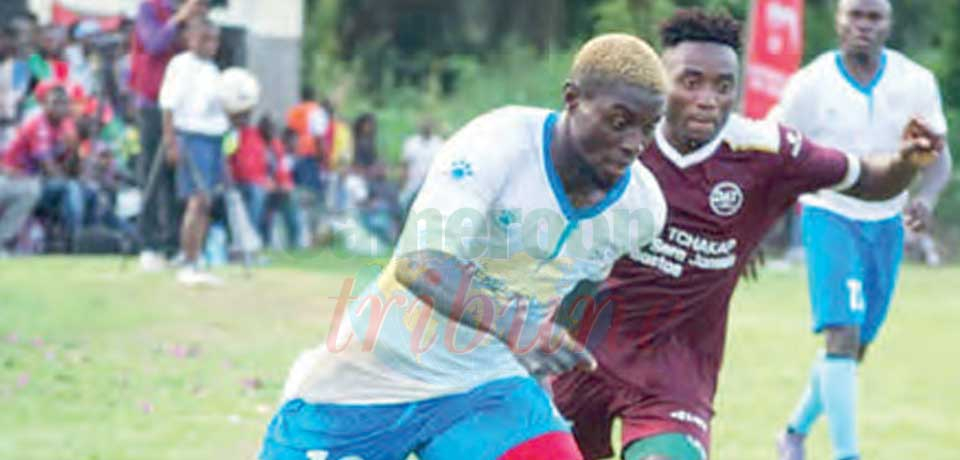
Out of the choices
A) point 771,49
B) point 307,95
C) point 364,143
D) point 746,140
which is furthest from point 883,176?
point 307,95

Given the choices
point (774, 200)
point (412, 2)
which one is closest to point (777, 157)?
point (774, 200)

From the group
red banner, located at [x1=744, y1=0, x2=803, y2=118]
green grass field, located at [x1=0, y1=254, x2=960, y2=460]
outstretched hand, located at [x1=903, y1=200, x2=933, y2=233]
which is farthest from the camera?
red banner, located at [x1=744, y1=0, x2=803, y2=118]

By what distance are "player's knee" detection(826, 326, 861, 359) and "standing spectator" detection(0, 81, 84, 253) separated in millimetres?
10245

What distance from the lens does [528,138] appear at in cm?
522

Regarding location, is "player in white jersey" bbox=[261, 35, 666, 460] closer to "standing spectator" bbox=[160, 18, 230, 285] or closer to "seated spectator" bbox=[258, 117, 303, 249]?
"standing spectator" bbox=[160, 18, 230, 285]

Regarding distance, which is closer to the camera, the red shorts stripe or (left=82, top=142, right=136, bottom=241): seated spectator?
the red shorts stripe

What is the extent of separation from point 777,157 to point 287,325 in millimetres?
7803

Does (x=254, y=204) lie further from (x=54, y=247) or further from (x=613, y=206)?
(x=613, y=206)

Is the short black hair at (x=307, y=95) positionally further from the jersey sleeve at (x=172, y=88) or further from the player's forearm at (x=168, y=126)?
the jersey sleeve at (x=172, y=88)

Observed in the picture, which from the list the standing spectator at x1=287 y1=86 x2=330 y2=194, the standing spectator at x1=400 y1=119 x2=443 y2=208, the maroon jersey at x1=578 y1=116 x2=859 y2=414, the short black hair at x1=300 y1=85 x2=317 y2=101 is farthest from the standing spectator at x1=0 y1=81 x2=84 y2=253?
the maroon jersey at x1=578 y1=116 x2=859 y2=414

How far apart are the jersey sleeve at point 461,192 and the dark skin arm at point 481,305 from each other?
0.14ft

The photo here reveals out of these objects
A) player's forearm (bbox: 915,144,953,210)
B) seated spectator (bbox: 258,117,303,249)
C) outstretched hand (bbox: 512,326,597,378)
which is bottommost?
seated spectator (bbox: 258,117,303,249)

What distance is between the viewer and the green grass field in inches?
391

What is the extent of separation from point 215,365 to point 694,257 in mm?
6191
